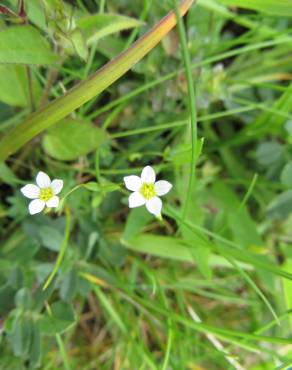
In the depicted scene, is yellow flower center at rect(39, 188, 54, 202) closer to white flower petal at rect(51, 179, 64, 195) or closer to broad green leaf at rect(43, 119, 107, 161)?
white flower petal at rect(51, 179, 64, 195)

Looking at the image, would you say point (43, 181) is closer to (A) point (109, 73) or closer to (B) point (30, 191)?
(B) point (30, 191)

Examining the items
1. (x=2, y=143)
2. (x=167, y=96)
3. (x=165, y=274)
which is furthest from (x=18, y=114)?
(x=165, y=274)

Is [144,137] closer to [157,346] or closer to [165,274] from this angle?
[165,274]

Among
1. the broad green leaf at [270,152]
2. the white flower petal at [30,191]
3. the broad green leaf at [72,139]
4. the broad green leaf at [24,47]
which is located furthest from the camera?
the broad green leaf at [270,152]

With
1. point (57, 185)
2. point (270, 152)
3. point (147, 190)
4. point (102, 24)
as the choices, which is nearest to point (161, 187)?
point (147, 190)

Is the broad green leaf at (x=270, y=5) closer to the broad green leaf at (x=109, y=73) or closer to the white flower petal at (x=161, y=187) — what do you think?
the broad green leaf at (x=109, y=73)

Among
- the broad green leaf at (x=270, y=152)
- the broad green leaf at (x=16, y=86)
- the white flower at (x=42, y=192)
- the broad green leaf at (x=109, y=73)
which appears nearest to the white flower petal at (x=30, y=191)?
the white flower at (x=42, y=192)
